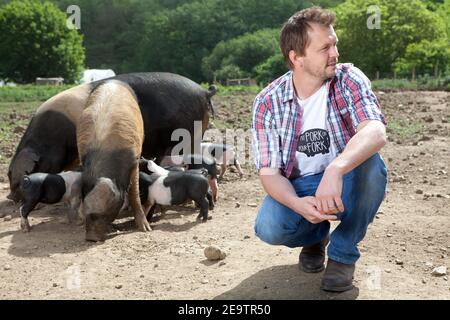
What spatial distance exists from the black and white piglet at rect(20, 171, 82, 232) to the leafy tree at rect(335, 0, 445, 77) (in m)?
36.4

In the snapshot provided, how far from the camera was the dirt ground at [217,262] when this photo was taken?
13.0 feet

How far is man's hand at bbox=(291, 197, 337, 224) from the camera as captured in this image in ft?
Answer: 11.2

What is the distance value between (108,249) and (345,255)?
6.93ft

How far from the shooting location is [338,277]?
12.2 ft

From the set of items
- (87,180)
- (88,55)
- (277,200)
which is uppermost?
(277,200)

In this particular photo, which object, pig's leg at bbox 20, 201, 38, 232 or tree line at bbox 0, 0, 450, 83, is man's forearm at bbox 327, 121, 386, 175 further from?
tree line at bbox 0, 0, 450, 83

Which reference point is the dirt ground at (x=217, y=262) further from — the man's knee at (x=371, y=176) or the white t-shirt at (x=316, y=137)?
the white t-shirt at (x=316, y=137)

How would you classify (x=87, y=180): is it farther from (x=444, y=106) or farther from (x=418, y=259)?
(x=444, y=106)

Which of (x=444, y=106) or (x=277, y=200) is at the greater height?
(x=277, y=200)

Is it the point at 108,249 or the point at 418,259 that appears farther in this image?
the point at 108,249

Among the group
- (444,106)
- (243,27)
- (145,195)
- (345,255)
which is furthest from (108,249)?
(243,27)

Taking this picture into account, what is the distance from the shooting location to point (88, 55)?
74938 millimetres
